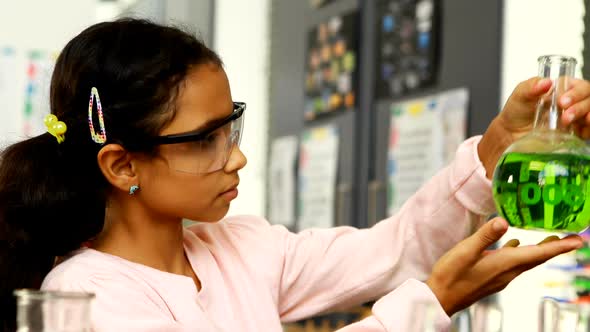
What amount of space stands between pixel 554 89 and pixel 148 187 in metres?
0.63

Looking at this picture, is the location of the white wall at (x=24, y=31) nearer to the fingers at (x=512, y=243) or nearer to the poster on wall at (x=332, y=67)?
the poster on wall at (x=332, y=67)

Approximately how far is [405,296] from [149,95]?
0.49 m

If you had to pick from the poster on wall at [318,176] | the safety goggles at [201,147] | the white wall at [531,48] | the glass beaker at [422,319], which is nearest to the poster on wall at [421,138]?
the white wall at [531,48]

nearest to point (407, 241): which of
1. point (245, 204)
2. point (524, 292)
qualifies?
point (524, 292)

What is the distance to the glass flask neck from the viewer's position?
3.84ft

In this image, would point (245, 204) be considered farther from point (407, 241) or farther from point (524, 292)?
point (407, 241)

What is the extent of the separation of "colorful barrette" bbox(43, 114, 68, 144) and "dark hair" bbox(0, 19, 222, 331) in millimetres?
16

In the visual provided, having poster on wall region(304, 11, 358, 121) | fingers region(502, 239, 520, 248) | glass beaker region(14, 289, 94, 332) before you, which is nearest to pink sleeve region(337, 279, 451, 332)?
fingers region(502, 239, 520, 248)

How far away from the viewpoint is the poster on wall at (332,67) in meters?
3.78

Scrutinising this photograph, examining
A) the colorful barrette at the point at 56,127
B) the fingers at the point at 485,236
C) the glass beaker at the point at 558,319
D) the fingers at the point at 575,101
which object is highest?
the fingers at the point at 575,101

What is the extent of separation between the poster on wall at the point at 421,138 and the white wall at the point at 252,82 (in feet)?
4.28

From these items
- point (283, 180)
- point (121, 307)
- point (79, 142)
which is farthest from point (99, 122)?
point (283, 180)

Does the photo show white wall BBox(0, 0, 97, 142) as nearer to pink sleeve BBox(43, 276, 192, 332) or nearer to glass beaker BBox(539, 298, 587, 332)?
pink sleeve BBox(43, 276, 192, 332)

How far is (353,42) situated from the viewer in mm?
3771
